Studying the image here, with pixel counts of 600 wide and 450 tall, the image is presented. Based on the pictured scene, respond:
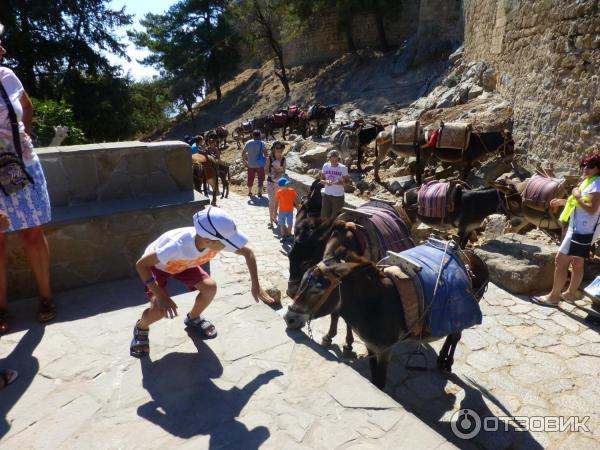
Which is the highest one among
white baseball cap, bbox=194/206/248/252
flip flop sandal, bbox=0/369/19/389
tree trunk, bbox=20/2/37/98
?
tree trunk, bbox=20/2/37/98

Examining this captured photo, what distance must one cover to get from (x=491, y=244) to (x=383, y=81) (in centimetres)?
1948

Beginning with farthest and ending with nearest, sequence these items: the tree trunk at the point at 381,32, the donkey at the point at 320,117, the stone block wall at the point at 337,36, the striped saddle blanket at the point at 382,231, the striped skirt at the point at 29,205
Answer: the stone block wall at the point at 337,36 → the tree trunk at the point at 381,32 → the donkey at the point at 320,117 → the striped saddle blanket at the point at 382,231 → the striped skirt at the point at 29,205

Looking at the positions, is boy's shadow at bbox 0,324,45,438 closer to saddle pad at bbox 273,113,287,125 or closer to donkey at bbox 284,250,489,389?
donkey at bbox 284,250,489,389

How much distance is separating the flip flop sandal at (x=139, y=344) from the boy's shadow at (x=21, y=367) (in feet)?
1.95

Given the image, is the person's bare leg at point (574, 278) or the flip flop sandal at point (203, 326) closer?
the flip flop sandal at point (203, 326)

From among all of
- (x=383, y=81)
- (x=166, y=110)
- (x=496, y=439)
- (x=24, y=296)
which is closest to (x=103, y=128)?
(x=383, y=81)

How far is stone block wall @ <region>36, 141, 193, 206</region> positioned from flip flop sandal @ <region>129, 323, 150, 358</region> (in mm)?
1864

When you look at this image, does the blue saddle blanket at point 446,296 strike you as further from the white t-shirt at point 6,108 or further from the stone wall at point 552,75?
the stone wall at point 552,75

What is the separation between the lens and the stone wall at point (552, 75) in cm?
795

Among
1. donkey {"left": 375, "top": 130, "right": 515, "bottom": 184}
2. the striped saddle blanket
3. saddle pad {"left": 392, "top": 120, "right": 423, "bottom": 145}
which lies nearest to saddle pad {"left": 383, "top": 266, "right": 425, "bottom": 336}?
the striped saddle blanket

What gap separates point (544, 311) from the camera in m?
5.28

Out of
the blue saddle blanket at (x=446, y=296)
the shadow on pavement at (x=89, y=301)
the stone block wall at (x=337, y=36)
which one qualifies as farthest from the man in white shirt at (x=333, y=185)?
the stone block wall at (x=337, y=36)

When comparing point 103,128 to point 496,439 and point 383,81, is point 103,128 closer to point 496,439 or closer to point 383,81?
point 383,81

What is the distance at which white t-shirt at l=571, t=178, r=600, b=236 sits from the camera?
483 cm
